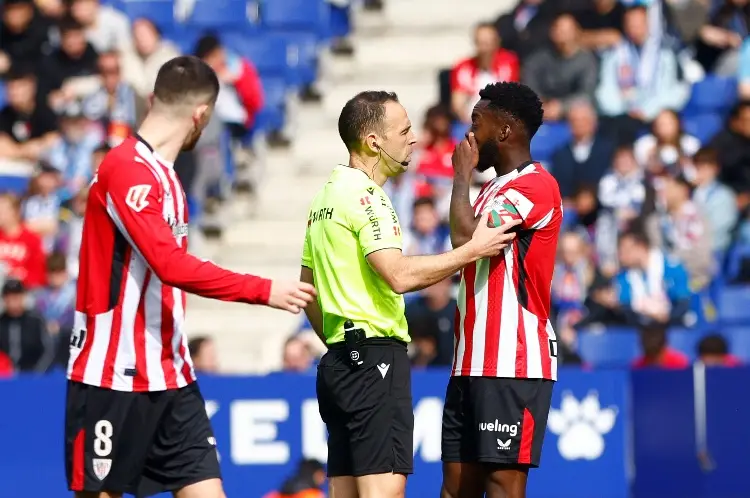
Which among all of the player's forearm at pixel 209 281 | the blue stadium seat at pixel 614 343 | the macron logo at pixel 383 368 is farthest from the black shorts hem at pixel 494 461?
the blue stadium seat at pixel 614 343

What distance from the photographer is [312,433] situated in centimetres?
1037

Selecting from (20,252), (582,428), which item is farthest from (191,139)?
(20,252)

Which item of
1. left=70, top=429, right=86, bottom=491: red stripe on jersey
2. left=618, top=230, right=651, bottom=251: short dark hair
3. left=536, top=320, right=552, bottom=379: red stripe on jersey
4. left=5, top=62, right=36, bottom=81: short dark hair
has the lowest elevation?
left=70, top=429, right=86, bottom=491: red stripe on jersey

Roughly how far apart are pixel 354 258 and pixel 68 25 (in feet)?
32.4

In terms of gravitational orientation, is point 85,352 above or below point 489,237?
below

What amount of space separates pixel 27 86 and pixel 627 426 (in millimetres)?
7771

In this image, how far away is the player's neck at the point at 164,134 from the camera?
656 cm

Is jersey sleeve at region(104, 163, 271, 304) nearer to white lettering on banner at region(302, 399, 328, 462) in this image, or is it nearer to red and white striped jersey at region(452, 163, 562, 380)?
red and white striped jersey at region(452, 163, 562, 380)

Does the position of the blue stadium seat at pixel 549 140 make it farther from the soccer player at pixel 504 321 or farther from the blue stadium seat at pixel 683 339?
the soccer player at pixel 504 321

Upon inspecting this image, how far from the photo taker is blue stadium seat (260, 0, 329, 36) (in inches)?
613

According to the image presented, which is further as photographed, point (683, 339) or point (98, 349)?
point (683, 339)

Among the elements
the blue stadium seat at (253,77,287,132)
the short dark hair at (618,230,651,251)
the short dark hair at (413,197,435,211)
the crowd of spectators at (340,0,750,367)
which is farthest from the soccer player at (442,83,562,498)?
the blue stadium seat at (253,77,287,132)

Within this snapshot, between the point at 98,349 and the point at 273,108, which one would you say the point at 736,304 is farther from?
the point at 98,349

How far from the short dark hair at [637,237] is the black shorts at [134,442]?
6.59 m
